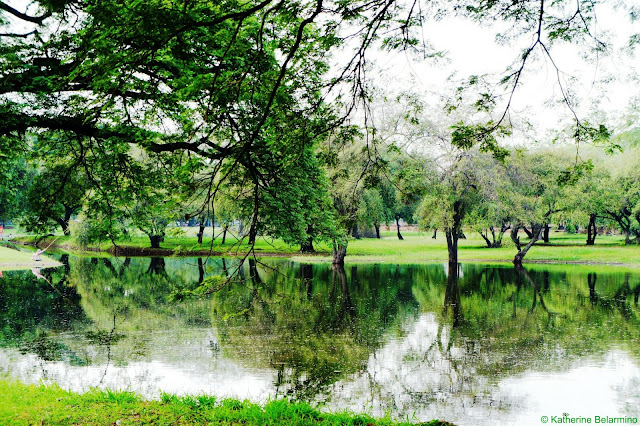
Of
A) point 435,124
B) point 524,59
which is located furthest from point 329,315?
point 435,124

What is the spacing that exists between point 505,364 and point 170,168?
850 centimetres

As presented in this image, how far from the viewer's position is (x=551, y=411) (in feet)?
25.0

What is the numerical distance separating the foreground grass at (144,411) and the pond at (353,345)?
1353mm

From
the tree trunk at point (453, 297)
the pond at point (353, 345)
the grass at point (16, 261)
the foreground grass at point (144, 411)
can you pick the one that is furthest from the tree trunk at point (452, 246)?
the foreground grass at point (144, 411)

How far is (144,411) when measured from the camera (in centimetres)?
606

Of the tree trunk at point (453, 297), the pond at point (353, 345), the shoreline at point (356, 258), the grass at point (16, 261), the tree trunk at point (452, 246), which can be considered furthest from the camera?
the shoreline at point (356, 258)

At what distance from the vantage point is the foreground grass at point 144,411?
572 cm

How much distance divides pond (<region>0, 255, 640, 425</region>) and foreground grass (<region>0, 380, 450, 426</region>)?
4.44ft

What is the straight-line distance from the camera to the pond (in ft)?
26.7

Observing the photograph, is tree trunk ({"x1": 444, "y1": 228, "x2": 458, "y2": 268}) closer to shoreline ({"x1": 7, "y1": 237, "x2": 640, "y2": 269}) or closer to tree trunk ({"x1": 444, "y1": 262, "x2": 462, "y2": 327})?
shoreline ({"x1": 7, "y1": 237, "x2": 640, "y2": 269})

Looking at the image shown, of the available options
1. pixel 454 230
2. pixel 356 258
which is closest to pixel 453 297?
pixel 454 230

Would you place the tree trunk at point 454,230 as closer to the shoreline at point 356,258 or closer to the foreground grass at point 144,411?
the shoreline at point 356,258

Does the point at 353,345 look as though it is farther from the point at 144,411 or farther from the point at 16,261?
the point at 16,261

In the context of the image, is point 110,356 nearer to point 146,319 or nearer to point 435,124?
point 146,319
